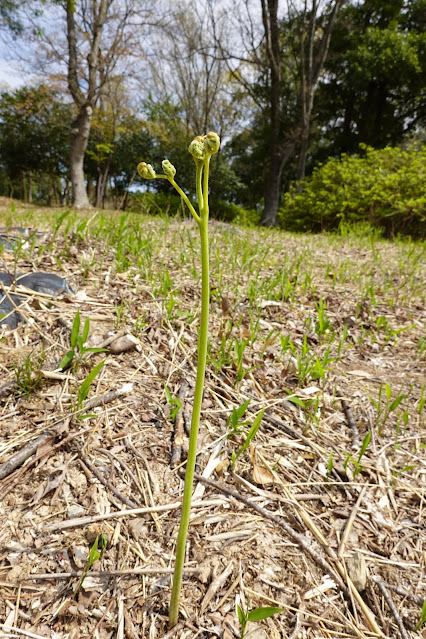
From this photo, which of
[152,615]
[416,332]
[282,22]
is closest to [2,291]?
[152,615]

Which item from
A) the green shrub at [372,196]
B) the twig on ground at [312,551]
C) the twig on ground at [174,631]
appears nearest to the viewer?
the twig on ground at [174,631]

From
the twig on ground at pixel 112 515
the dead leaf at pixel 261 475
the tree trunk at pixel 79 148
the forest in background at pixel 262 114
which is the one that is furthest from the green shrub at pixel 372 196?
the tree trunk at pixel 79 148

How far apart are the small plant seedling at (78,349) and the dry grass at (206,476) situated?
2.1 inches

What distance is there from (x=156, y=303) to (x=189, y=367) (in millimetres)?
556

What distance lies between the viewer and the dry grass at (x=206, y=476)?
86 centimetres

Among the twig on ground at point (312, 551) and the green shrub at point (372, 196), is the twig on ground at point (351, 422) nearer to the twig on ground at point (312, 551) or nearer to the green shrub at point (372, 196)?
the twig on ground at point (312, 551)

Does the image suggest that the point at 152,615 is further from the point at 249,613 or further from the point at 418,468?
the point at 418,468

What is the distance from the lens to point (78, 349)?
146 cm

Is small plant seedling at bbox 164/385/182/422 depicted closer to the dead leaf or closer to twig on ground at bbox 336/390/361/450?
the dead leaf

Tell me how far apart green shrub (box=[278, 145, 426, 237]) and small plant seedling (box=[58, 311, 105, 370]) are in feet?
18.9

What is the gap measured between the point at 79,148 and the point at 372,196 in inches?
358

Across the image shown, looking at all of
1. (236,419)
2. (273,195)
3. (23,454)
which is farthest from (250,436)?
(273,195)

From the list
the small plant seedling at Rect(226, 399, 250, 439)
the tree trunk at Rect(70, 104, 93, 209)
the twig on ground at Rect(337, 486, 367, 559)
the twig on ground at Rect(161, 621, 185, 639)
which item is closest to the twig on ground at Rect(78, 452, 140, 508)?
the twig on ground at Rect(161, 621, 185, 639)

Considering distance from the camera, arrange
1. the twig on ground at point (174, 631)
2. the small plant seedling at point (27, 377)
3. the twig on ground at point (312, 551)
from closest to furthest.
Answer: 1. the twig on ground at point (174, 631)
2. the twig on ground at point (312, 551)
3. the small plant seedling at point (27, 377)
